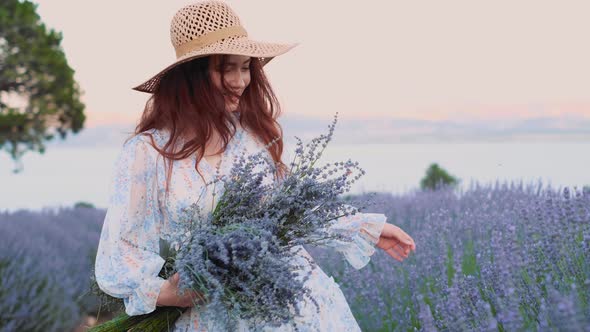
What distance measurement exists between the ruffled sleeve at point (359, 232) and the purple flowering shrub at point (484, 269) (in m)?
0.08

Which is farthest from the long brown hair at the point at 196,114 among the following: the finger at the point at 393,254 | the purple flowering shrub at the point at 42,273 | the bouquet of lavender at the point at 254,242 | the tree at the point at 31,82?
the tree at the point at 31,82

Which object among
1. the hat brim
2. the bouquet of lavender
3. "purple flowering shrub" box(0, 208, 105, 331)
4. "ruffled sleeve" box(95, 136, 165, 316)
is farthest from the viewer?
"purple flowering shrub" box(0, 208, 105, 331)

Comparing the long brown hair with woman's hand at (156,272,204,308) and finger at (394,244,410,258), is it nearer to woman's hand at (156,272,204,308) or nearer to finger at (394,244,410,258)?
woman's hand at (156,272,204,308)

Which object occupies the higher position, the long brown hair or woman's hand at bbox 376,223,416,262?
the long brown hair

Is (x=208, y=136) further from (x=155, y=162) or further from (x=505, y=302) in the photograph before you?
(x=505, y=302)

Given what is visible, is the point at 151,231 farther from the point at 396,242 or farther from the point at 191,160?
the point at 396,242

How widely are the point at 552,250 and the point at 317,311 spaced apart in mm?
863

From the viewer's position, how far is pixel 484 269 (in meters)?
2.23

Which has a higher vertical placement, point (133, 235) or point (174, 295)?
point (133, 235)

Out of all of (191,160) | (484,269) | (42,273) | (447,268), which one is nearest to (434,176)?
(42,273)

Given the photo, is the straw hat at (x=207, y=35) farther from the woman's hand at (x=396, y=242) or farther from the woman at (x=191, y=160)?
the woman's hand at (x=396, y=242)

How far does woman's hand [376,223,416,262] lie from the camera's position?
2232mm

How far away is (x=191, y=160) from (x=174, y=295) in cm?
49

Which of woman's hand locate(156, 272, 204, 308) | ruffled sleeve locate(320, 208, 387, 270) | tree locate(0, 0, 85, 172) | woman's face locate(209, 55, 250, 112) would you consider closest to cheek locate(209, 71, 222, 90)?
woman's face locate(209, 55, 250, 112)
